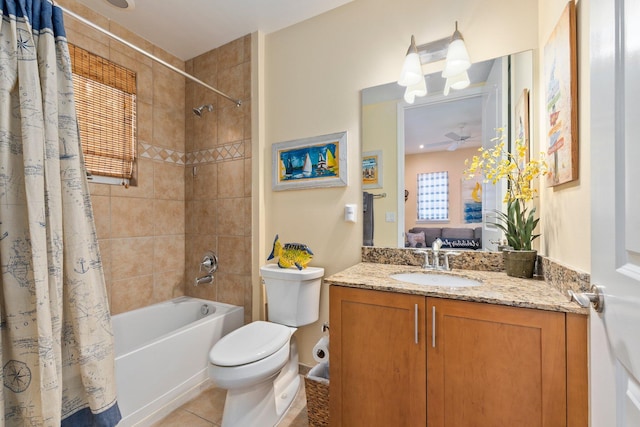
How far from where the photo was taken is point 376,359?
1.16 meters

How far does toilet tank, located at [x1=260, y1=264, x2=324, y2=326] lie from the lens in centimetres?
177

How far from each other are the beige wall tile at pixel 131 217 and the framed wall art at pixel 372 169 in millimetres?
1691

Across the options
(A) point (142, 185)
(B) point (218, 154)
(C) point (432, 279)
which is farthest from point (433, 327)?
(A) point (142, 185)

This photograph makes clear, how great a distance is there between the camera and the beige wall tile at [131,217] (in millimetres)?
2025

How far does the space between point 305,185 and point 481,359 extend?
137cm

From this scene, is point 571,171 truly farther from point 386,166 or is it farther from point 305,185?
point 305,185

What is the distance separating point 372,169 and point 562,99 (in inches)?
35.9

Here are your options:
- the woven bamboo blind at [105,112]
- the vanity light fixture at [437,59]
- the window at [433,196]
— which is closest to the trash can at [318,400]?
the window at [433,196]

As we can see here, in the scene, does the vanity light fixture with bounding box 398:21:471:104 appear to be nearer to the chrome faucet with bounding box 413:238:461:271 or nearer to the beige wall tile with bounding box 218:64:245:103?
the chrome faucet with bounding box 413:238:461:271

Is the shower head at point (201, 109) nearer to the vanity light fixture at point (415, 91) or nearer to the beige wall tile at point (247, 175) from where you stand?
the beige wall tile at point (247, 175)


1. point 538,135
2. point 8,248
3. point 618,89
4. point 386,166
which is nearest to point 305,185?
point 386,166

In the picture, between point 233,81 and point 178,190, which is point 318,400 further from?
point 233,81

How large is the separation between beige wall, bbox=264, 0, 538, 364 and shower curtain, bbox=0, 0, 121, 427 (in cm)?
125

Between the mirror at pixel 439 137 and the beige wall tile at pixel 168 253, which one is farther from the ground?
the mirror at pixel 439 137
